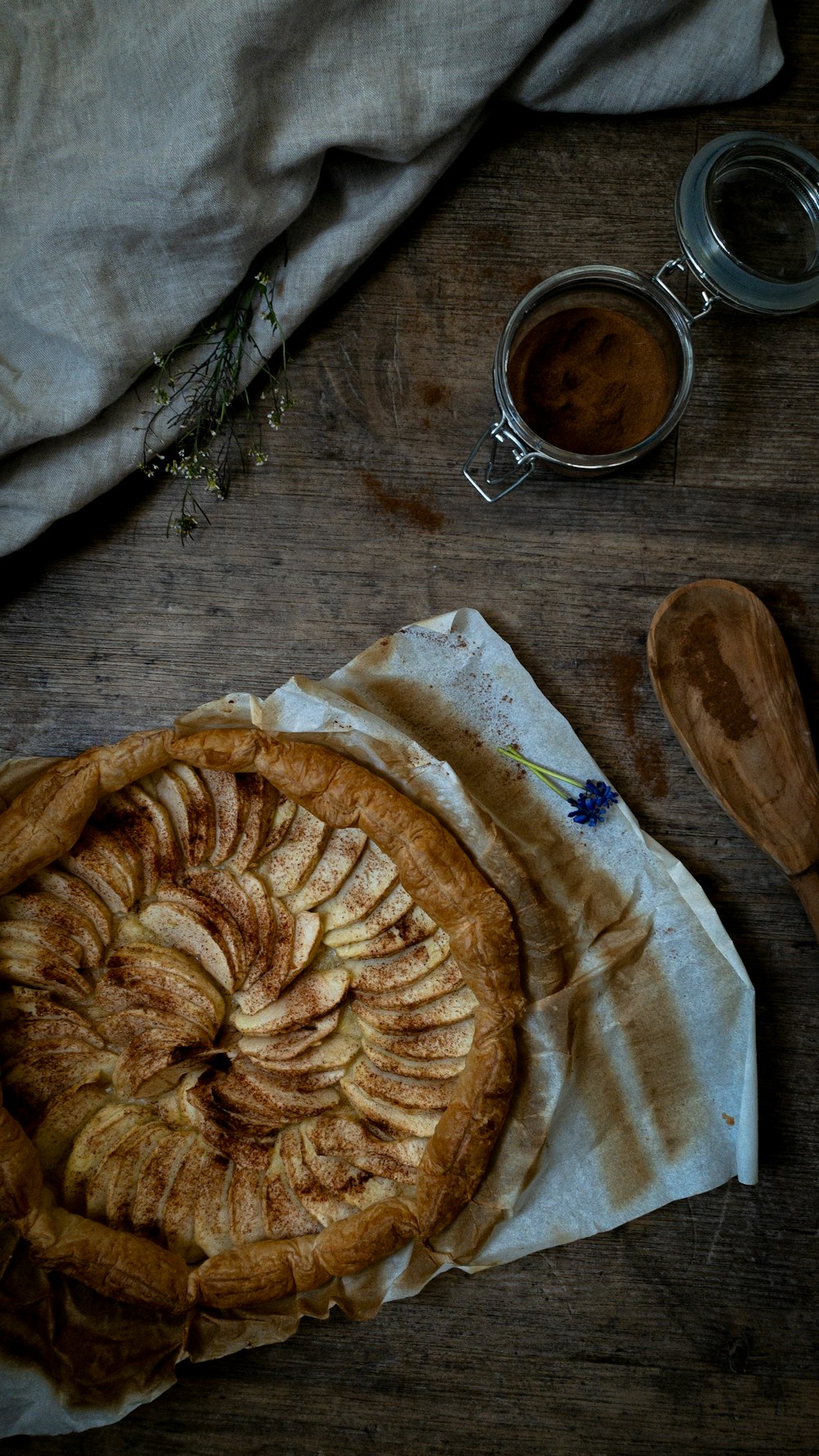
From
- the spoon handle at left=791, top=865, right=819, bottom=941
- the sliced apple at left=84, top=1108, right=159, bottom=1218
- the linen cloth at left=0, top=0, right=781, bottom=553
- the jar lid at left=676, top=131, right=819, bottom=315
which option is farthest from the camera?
the spoon handle at left=791, top=865, right=819, bottom=941

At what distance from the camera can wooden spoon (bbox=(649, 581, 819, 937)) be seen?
9.52 ft

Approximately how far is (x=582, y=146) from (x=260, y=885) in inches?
96.2

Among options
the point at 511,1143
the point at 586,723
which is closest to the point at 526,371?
the point at 586,723

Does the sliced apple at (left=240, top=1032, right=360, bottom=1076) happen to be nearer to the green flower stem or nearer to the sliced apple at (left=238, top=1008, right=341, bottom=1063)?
the sliced apple at (left=238, top=1008, right=341, bottom=1063)

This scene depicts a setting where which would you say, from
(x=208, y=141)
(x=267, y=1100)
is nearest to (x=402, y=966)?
(x=267, y=1100)

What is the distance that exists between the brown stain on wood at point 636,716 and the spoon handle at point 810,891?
1.50ft

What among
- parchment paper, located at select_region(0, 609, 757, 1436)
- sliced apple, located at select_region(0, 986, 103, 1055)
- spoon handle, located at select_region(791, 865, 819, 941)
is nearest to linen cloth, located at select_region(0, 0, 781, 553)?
parchment paper, located at select_region(0, 609, 757, 1436)

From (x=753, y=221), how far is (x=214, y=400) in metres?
1.67

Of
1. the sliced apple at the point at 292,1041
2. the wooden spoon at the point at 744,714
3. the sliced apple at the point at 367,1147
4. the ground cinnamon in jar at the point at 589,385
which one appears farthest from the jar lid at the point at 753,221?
the sliced apple at the point at 367,1147

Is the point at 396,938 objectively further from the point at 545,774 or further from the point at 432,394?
the point at 432,394

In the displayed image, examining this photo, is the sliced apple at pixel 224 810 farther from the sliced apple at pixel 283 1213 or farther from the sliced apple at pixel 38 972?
the sliced apple at pixel 283 1213

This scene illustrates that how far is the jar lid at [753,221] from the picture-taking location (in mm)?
2691

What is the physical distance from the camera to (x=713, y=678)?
2.94 m

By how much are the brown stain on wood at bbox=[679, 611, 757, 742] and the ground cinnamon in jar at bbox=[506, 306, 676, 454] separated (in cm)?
59
